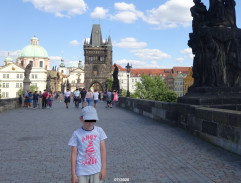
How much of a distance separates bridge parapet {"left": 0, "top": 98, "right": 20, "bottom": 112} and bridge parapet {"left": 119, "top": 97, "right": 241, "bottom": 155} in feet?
37.4

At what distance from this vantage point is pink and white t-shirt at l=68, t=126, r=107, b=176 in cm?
307

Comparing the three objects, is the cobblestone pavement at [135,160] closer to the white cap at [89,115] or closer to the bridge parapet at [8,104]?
the white cap at [89,115]

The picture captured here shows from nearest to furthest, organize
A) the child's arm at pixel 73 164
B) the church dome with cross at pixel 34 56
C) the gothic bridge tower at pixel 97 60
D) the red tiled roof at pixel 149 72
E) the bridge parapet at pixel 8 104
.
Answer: the child's arm at pixel 73 164 → the bridge parapet at pixel 8 104 → the gothic bridge tower at pixel 97 60 → the church dome with cross at pixel 34 56 → the red tiled roof at pixel 149 72

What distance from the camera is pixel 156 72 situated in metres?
155

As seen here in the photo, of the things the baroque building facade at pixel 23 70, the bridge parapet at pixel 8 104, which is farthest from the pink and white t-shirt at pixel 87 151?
the baroque building facade at pixel 23 70

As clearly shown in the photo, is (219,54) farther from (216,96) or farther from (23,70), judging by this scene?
(23,70)

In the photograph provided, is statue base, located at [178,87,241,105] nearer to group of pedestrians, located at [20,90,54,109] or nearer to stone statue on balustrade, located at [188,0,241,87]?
stone statue on balustrade, located at [188,0,241,87]

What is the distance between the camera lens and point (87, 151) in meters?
3.12

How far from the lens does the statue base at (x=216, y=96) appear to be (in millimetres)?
9242

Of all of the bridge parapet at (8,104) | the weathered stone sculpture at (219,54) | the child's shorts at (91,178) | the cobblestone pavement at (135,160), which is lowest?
the cobblestone pavement at (135,160)

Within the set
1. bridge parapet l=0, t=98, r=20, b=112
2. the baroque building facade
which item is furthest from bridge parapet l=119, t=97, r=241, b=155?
the baroque building facade

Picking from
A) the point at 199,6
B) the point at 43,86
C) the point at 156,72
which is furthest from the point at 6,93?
the point at 199,6

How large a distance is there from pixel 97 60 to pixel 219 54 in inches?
4003

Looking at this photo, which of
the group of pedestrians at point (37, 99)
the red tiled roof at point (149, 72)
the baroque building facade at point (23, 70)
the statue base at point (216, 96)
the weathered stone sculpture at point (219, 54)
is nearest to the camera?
the statue base at point (216, 96)
